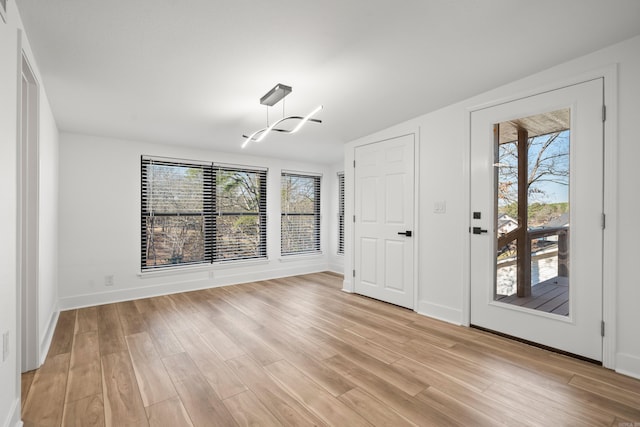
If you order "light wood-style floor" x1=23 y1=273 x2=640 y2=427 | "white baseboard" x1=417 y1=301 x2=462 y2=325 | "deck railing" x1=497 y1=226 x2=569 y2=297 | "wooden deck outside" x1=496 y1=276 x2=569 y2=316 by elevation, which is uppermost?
"deck railing" x1=497 y1=226 x2=569 y2=297

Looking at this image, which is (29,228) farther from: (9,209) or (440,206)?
(440,206)

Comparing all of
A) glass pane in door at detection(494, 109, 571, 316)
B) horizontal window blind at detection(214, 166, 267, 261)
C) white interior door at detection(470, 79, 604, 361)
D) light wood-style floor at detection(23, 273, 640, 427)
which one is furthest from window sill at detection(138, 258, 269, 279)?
glass pane in door at detection(494, 109, 571, 316)

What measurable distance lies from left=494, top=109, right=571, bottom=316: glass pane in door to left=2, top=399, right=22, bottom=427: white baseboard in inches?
140

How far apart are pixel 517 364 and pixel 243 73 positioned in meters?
3.13

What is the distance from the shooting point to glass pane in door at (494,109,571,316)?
98.0 inches

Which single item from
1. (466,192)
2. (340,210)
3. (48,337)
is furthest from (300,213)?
(48,337)

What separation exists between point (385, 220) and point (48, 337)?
12.5 ft

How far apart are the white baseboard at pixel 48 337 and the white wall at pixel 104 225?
19.0 inches

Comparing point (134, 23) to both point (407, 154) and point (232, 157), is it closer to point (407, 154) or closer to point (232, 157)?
point (407, 154)

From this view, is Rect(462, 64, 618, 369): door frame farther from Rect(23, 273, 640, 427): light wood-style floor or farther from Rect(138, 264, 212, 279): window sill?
Rect(138, 264, 212, 279): window sill

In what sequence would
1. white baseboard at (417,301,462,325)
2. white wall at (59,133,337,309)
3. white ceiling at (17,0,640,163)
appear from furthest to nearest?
white wall at (59,133,337,309) < white baseboard at (417,301,462,325) < white ceiling at (17,0,640,163)

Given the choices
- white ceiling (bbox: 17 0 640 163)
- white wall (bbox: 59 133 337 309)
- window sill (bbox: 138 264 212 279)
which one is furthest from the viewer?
window sill (bbox: 138 264 212 279)

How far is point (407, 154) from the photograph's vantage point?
373cm

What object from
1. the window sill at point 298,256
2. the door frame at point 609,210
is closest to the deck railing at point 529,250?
the door frame at point 609,210
